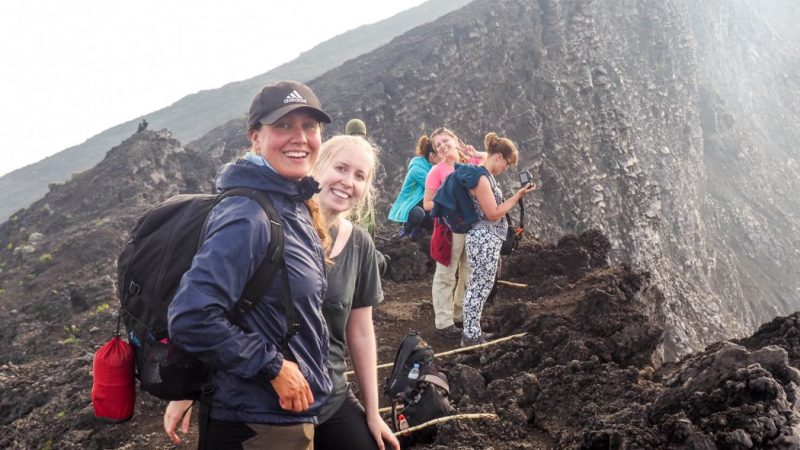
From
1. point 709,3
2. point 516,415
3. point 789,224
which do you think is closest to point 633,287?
point 516,415

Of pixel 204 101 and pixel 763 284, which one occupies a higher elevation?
pixel 204 101

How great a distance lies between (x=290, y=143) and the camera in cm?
231

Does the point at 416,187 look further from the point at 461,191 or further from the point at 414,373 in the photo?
the point at 414,373

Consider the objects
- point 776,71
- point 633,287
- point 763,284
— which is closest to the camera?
point 633,287

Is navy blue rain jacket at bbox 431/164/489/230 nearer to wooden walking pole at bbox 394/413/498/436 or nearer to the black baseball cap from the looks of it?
wooden walking pole at bbox 394/413/498/436

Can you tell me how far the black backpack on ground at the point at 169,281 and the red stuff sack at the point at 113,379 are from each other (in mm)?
165

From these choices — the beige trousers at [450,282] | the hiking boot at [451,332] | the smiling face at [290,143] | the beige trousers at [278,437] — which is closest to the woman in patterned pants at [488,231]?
the beige trousers at [450,282]

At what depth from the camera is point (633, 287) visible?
9.27 meters

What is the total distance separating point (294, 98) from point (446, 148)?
16.7ft

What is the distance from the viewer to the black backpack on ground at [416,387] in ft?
14.0

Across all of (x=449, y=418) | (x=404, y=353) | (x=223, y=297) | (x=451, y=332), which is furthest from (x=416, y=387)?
(x=451, y=332)

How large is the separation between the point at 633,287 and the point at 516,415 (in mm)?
5106

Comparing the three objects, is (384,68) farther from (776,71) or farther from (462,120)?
(776,71)

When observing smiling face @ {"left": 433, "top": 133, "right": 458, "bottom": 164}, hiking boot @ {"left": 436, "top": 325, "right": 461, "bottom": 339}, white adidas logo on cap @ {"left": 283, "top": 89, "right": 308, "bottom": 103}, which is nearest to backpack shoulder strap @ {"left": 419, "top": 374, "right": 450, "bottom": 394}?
white adidas logo on cap @ {"left": 283, "top": 89, "right": 308, "bottom": 103}
